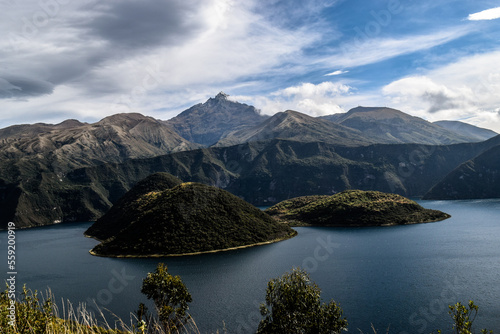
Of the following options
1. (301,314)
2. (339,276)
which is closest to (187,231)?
(339,276)

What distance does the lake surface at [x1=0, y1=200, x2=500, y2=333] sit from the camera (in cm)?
7956

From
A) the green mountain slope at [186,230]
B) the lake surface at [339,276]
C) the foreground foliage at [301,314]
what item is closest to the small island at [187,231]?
the green mountain slope at [186,230]

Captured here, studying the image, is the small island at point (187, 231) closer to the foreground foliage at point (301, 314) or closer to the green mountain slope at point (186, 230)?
the green mountain slope at point (186, 230)

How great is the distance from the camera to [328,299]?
8919 centimetres

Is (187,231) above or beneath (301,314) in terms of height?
beneath

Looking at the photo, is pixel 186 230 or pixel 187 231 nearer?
pixel 187 231

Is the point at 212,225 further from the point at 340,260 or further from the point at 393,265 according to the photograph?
the point at 393,265

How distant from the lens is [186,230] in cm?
17288

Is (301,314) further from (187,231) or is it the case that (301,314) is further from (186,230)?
(186,230)

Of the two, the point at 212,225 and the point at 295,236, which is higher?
the point at 212,225

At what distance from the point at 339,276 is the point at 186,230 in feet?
290

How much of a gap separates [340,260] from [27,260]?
155430 mm

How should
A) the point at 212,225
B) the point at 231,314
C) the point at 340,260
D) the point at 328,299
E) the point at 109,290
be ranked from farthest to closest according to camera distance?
1. the point at 212,225
2. the point at 340,260
3. the point at 109,290
4. the point at 328,299
5. the point at 231,314

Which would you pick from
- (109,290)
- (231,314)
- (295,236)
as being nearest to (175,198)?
(295,236)
